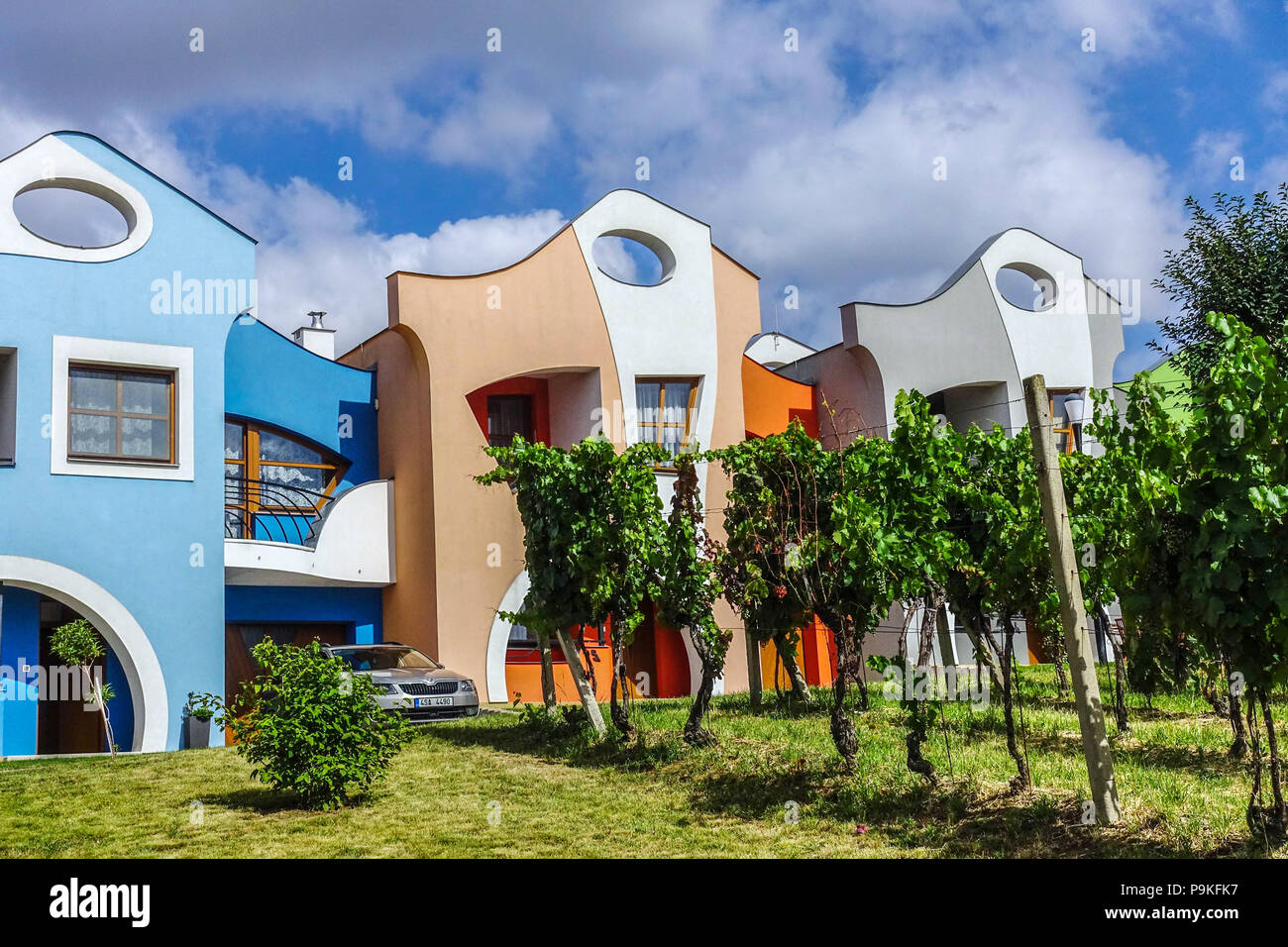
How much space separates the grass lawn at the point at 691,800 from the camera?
7395 mm

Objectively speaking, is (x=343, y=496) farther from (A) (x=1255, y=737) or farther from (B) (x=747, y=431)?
(A) (x=1255, y=737)

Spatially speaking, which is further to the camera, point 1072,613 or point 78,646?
point 78,646

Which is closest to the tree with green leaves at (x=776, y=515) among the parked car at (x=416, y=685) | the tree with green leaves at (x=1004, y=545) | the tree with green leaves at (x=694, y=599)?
the tree with green leaves at (x=694, y=599)

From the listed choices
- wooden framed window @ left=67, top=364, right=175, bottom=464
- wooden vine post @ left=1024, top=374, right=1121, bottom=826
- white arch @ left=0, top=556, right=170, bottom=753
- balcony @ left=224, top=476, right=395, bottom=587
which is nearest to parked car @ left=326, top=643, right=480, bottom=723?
white arch @ left=0, top=556, right=170, bottom=753

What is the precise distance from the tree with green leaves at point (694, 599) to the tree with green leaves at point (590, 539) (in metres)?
0.23

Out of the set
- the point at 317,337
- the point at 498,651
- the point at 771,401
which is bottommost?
the point at 498,651

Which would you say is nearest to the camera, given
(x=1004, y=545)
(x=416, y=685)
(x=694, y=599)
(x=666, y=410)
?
(x=1004, y=545)

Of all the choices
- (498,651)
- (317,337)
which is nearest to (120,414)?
(498,651)

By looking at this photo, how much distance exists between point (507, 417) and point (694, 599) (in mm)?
10504

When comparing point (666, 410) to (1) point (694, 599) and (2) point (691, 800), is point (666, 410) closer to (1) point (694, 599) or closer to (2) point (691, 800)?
(1) point (694, 599)

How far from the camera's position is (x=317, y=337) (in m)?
23.3
